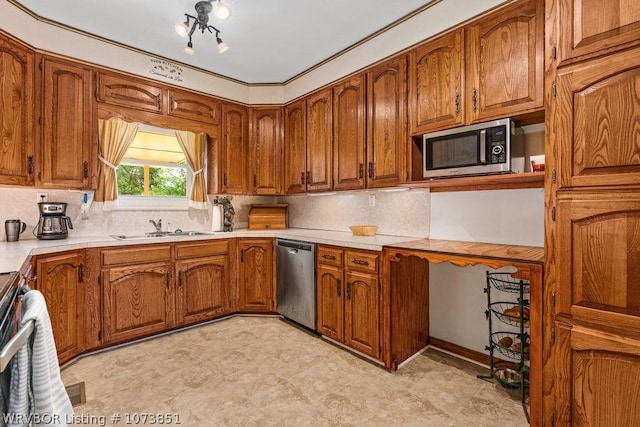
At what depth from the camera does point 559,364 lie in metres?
1.45

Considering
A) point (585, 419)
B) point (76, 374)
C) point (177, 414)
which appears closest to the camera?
point (585, 419)

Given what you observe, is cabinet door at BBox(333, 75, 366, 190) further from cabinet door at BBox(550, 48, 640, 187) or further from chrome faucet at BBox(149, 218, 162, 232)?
chrome faucet at BBox(149, 218, 162, 232)

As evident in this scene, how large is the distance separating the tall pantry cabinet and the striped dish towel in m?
1.93

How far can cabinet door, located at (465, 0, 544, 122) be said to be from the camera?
1829 millimetres

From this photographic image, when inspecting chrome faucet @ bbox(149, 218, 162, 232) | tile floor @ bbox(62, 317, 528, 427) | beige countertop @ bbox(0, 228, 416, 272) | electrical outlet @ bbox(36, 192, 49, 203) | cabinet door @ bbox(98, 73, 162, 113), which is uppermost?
cabinet door @ bbox(98, 73, 162, 113)

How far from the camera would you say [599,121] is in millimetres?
1332

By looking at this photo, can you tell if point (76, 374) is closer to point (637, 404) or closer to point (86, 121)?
point (86, 121)

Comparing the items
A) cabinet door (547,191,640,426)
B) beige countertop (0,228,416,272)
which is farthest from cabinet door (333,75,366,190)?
cabinet door (547,191,640,426)

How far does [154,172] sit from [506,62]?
11.0ft

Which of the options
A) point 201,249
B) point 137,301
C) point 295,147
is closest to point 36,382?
point 137,301

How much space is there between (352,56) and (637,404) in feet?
9.69

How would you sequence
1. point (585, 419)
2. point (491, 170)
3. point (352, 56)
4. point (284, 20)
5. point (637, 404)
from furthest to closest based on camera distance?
point (352, 56), point (284, 20), point (491, 170), point (585, 419), point (637, 404)

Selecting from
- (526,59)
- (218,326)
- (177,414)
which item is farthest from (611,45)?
(218,326)

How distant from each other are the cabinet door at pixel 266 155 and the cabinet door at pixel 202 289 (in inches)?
38.9
